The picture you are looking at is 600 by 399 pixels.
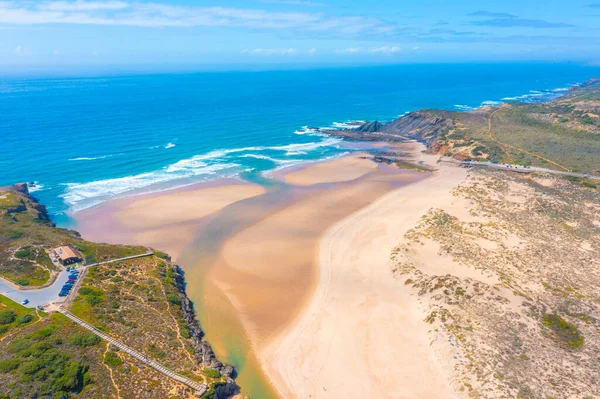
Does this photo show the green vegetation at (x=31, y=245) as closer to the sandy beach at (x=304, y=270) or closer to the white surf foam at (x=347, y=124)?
the sandy beach at (x=304, y=270)

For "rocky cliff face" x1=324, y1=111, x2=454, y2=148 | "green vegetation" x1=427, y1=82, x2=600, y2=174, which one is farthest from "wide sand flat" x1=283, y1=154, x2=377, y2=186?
"green vegetation" x1=427, y1=82, x2=600, y2=174

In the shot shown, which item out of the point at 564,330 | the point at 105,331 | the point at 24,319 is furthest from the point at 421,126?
the point at 24,319

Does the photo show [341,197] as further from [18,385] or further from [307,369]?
[18,385]

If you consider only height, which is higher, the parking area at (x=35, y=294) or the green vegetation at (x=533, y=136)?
the green vegetation at (x=533, y=136)

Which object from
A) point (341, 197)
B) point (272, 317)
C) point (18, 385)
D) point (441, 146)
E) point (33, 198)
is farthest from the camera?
point (441, 146)

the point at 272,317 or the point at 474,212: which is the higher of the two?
the point at 474,212

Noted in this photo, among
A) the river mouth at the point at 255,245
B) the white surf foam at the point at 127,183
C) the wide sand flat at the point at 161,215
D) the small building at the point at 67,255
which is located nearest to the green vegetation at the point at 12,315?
the small building at the point at 67,255

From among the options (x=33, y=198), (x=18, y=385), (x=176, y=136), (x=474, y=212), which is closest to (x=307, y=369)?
(x=18, y=385)
